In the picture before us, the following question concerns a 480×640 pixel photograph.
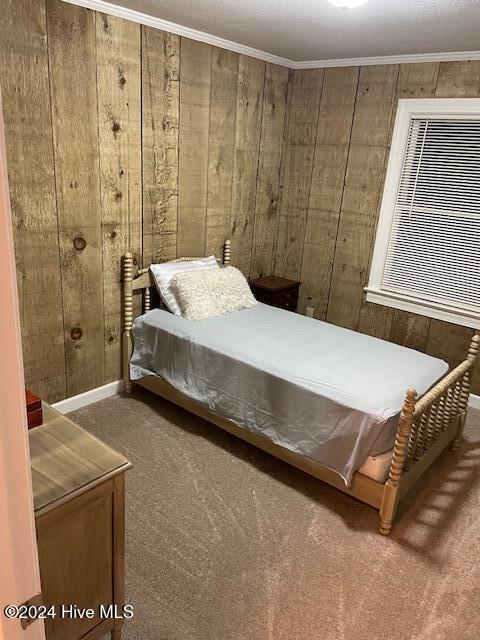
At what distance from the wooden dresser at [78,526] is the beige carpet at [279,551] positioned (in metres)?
0.34

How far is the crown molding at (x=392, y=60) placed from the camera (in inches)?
128

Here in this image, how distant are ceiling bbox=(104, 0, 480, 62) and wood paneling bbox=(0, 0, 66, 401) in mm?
592

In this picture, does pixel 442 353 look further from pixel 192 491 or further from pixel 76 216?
pixel 76 216

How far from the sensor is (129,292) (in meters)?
3.37

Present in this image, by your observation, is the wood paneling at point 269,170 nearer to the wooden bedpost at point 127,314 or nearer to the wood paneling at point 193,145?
the wood paneling at point 193,145

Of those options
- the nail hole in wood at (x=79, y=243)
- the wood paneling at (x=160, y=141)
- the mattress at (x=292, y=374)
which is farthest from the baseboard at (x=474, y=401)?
the nail hole in wood at (x=79, y=243)

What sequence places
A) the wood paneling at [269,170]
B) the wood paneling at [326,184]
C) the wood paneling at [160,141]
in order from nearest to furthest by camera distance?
the wood paneling at [160,141]
the wood paneling at [326,184]
the wood paneling at [269,170]

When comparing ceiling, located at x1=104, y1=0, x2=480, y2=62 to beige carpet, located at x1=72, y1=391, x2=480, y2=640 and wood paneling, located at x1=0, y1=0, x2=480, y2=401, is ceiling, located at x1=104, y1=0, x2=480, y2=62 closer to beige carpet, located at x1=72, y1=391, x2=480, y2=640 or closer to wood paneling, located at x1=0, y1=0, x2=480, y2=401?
wood paneling, located at x1=0, y1=0, x2=480, y2=401

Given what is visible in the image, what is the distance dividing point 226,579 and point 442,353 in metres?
2.50

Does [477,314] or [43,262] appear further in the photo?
[477,314]

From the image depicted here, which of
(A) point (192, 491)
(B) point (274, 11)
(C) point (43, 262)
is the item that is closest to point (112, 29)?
(B) point (274, 11)

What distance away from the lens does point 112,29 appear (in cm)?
287

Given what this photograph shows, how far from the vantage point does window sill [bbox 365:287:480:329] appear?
3592mm

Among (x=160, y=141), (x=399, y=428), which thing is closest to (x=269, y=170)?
(x=160, y=141)
